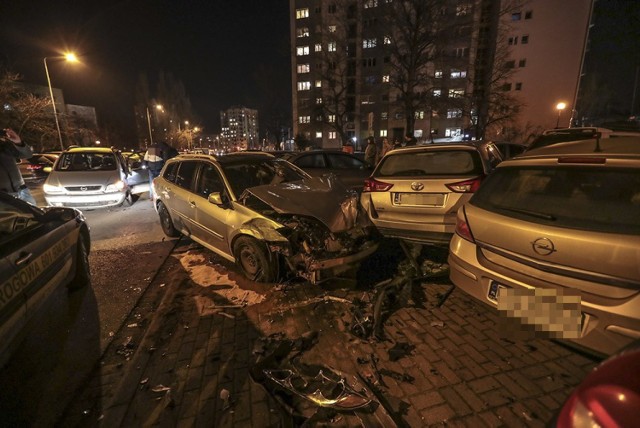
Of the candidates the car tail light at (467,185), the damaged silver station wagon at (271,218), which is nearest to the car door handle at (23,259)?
the damaged silver station wagon at (271,218)

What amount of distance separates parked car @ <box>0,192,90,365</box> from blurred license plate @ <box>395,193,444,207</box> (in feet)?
Result: 13.8

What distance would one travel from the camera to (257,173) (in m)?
4.97

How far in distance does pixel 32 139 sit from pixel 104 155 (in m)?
27.9

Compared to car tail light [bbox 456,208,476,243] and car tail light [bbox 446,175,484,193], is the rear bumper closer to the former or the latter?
car tail light [bbox 456,208,476,243]

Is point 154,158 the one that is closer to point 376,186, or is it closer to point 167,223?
point 167,223

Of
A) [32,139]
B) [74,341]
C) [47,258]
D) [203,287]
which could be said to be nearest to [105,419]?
[74,341]

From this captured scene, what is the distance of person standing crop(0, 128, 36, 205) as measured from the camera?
5.29 metres

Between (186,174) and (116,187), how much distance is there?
439cm

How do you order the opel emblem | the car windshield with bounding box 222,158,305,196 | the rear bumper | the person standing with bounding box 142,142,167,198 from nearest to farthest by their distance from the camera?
the rear bumper → the opel emblem → the car windshield with bounding box 222,158,305,196 → the person standing with bounding box 142,142,167,198

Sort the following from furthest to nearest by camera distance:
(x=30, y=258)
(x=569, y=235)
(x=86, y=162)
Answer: (x=86, y=162) < (x=30, y=258) < (x=569, y=235)

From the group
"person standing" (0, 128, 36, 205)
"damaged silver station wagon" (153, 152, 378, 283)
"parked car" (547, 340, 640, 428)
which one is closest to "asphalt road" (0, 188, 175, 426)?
"damaged silver station wagon" (153, 152, 378, 283)

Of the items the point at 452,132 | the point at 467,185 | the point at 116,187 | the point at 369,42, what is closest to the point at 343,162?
the point at 467,185

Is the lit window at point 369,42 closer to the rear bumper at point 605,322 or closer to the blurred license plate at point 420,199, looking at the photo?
the blurred license plate at point 420,199

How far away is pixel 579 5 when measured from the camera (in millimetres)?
39344
